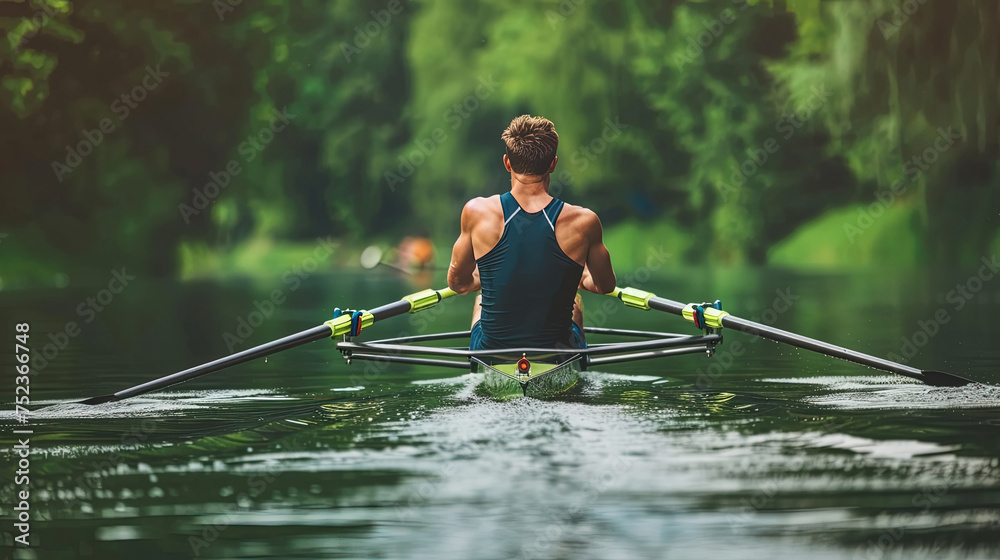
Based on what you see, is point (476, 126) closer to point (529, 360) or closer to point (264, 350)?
point (264, 350)

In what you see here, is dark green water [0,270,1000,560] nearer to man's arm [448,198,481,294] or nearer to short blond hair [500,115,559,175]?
man's arm [448,198,481,294]

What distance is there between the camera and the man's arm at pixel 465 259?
710 cm

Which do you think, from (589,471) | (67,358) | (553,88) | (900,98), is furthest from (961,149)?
(589,471)

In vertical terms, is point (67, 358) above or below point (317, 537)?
above

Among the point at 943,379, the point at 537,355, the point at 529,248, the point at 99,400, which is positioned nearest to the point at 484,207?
the point at 529,248

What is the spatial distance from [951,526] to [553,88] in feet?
100

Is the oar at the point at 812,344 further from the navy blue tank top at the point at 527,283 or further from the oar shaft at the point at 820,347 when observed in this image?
the navy blue tank top at the point at 527,283

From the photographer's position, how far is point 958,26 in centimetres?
2073

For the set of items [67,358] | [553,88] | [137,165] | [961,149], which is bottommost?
[67,358]

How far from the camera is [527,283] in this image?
704cm

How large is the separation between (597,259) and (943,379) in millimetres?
2284

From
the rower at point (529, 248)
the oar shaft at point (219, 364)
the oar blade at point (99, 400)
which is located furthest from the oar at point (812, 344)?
the oar blade at point (99, 400)

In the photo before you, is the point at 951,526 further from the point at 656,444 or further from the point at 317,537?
the point at 317,537

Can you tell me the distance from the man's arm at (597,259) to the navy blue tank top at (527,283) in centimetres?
19
